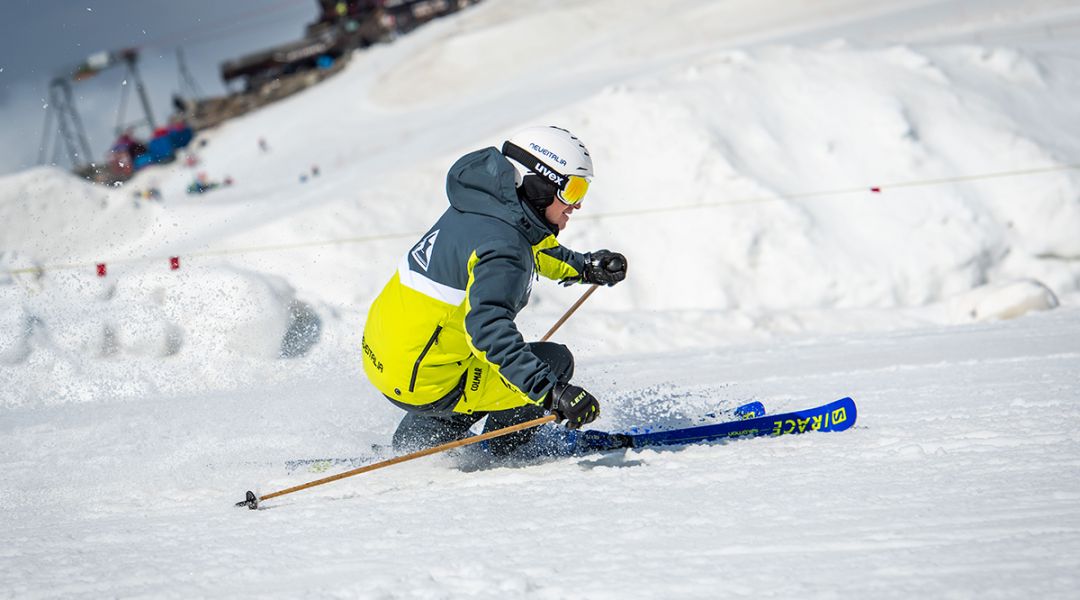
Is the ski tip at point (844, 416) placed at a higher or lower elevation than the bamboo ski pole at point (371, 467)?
lower

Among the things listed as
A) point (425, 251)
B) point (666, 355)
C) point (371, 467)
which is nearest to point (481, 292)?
point (425, 251)

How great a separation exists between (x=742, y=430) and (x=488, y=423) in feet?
4.46

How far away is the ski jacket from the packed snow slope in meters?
0.54

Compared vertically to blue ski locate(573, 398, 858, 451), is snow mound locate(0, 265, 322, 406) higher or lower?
lower

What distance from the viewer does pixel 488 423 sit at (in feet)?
17.0

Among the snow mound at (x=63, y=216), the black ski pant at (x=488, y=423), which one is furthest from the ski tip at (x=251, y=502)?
the snow mound at (x=63, y=216)

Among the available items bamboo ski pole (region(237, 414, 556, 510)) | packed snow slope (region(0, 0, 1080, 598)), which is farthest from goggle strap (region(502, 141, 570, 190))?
packed snow slope (region(0, 0, 1080, 598))

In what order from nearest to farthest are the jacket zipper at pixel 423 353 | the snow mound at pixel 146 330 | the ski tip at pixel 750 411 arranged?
the jacket zipper at pixel 423 353 < the ski tip at pixel 750 411 < the snow mound at pixel 146 330

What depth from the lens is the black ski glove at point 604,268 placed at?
580cm

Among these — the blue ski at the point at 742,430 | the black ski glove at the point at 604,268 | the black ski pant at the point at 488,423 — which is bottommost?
the blue ski at the point at 742,430

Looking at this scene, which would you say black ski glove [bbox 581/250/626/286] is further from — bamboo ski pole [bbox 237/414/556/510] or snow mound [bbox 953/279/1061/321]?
snow mound [bbox 953/279/1061/321]

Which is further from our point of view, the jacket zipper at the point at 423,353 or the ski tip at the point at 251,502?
the jacket zipper at the point at 423,353

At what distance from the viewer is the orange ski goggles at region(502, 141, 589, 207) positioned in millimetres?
4441

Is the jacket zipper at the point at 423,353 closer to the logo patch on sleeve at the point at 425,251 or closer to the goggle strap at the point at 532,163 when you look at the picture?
the logo patch on sleeve at the point at 425,251
